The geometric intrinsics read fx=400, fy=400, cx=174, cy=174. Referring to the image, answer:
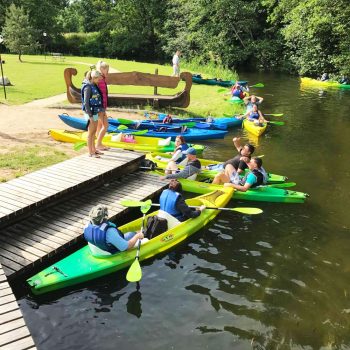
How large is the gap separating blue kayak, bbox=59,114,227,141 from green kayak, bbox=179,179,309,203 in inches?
149

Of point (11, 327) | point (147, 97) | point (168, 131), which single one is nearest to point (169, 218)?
point (11, 327)

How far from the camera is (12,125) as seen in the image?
42.1ft

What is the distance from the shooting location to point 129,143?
11773 millimetres

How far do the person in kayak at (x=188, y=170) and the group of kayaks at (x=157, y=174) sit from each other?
0.75 feet

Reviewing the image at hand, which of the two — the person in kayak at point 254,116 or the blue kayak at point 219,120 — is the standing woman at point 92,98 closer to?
the blue kayak at point 219,120

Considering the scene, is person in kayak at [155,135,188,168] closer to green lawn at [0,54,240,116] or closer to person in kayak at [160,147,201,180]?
person in kayak at [160,147,201,180]

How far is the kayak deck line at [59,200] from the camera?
637cm

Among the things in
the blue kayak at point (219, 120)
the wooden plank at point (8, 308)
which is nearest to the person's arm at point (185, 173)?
the blue kayak at point (219, 120)

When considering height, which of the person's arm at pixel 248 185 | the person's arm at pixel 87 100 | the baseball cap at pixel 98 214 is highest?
the person's arm at pixel 87 100

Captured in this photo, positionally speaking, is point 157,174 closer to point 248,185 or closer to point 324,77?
point 248,185

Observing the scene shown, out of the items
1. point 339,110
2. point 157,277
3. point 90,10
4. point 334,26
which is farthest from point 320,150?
point 90,10

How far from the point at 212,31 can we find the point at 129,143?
26.6 metres

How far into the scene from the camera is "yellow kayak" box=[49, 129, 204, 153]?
11641 millimetres

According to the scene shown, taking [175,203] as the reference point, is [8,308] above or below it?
below
